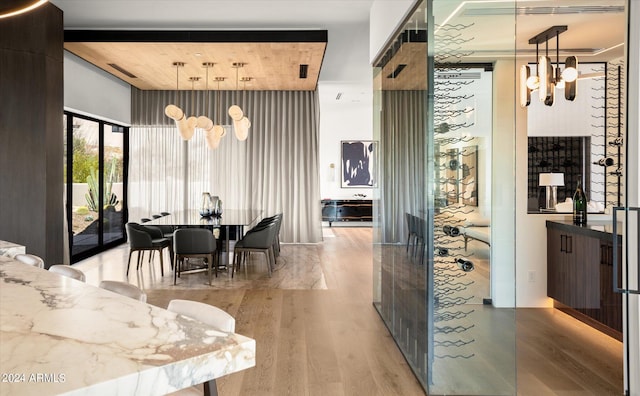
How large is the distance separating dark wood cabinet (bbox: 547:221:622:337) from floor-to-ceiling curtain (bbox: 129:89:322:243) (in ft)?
18.5

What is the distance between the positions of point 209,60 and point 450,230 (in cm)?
562

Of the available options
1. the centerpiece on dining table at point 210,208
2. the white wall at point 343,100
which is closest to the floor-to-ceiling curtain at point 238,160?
the white wall at point 343,100

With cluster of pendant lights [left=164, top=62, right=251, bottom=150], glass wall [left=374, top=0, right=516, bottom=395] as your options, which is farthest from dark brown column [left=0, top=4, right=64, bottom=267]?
glass wall [left=374, top=0, right=516, bottom=395]

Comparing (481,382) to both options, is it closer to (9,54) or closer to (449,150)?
(449,150)

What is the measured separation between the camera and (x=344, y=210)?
13.0m

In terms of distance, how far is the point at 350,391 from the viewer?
2932 mm

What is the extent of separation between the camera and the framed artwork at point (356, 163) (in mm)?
13078

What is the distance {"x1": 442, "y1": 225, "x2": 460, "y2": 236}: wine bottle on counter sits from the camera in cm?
293

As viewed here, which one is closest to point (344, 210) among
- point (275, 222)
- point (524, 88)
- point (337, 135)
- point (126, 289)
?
point (337, 135)

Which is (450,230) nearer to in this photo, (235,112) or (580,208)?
(580,208)

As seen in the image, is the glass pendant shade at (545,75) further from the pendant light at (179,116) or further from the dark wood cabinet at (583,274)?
the pendant light at (179,116)

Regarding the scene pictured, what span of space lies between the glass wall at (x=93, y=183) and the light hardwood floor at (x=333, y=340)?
1.65 meters

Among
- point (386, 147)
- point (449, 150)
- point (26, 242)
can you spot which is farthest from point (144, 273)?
point (449, 150)

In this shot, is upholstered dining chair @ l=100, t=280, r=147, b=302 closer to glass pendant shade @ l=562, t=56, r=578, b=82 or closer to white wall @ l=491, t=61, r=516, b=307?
white wall @ l=491, t=61, r=516, b=307
